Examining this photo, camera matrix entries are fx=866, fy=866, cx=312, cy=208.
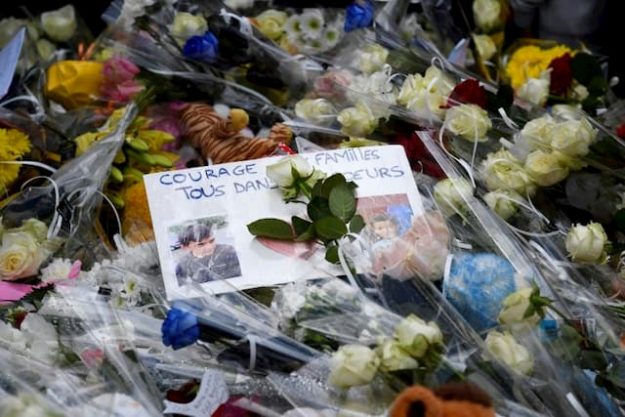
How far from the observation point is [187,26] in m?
1.57

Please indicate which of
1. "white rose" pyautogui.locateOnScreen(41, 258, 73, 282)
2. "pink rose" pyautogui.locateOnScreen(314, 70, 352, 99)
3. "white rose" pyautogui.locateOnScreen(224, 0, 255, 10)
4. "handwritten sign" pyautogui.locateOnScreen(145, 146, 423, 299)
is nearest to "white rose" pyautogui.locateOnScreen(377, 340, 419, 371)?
"handwritten sign" pyautogui.locateOnScreen(145, 146, 423, 299)

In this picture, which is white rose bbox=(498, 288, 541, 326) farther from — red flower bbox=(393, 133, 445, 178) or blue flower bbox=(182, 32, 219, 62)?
blue flower bbox=(182, 32, 219, 62)

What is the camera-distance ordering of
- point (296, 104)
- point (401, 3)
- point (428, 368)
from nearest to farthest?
point (428, 368)
point (296, 104)
point (401, 3)

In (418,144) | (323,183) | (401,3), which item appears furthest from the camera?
(401,3)

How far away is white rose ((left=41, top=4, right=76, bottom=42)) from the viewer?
1797 mm

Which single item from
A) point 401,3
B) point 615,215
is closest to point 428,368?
point 615,215

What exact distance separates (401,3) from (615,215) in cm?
66

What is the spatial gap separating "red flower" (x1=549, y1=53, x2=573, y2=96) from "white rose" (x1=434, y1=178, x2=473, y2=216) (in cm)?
44

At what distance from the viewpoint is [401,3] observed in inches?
65.9

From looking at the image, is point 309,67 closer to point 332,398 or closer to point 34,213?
point 34,213

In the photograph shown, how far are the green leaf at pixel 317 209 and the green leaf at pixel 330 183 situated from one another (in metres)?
0.02

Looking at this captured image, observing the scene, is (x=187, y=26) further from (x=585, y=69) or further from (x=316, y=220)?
(x=585, y=69)

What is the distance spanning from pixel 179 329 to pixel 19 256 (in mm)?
404

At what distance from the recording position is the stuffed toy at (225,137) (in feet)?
4.57
